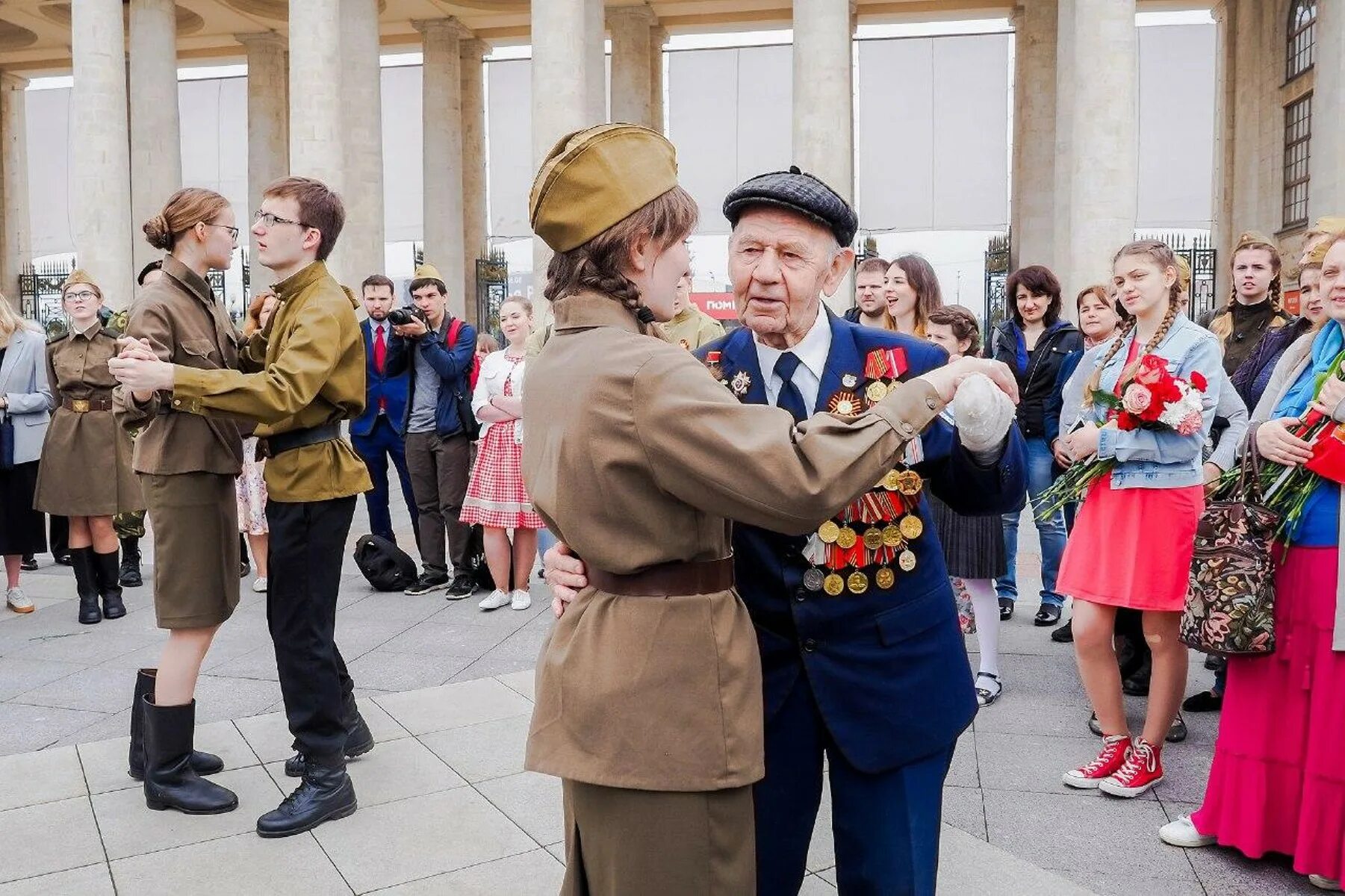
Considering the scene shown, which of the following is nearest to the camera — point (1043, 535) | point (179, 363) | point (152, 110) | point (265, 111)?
point (179, 363)

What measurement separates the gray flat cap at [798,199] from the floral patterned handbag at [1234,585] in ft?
6.92

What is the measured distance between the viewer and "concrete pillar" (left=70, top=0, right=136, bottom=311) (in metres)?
21.2

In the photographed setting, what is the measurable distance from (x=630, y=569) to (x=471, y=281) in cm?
2958

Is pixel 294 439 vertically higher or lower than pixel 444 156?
lower

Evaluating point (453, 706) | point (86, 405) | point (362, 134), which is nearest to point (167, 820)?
point (453, 706)

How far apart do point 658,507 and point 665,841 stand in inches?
21.8

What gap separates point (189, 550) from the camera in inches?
166

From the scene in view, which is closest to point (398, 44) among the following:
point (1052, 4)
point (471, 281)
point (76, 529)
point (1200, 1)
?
point (471, 281)

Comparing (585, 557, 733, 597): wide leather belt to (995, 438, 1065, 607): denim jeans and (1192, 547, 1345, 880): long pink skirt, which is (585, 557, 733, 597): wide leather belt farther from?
(995, 438, 1065, 607): denim jeans

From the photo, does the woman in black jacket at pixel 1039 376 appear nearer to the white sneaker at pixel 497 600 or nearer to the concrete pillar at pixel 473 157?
the white sneaker at pixel 497 600

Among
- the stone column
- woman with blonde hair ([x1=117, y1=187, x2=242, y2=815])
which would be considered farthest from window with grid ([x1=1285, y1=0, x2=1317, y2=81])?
woman with blonde hair ([x1=117, y1=187, x2=242, y2=815])

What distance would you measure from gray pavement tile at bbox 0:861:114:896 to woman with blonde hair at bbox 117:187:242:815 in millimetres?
470

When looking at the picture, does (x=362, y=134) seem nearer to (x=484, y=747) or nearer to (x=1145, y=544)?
(x=484, y=747)

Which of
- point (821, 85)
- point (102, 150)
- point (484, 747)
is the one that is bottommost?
point (484, 747)
